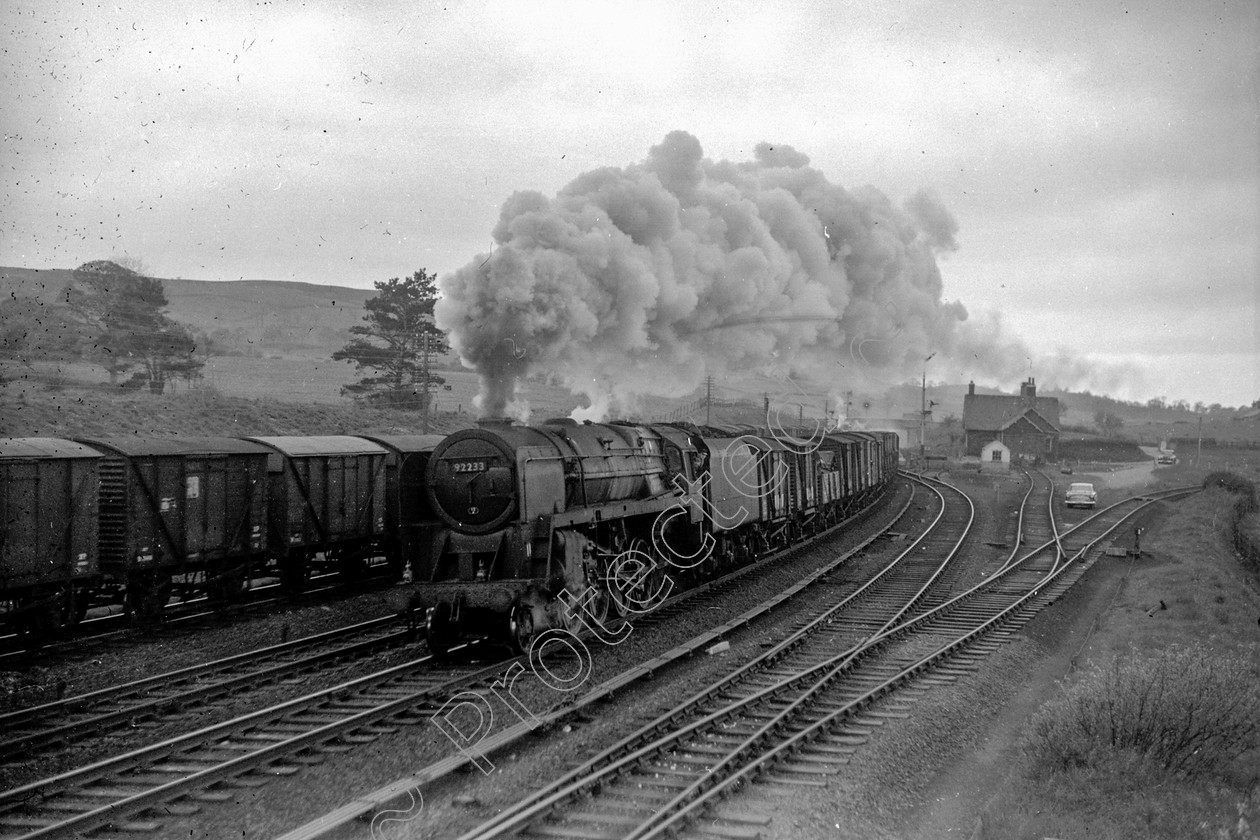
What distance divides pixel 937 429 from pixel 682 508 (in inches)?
3669

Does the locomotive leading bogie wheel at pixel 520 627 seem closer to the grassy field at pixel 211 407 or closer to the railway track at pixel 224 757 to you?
Result: the railway track at pixel 224 757

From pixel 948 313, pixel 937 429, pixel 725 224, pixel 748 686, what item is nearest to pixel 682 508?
pixel 748 686

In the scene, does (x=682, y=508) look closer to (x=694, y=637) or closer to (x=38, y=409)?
(x=694, y=637)

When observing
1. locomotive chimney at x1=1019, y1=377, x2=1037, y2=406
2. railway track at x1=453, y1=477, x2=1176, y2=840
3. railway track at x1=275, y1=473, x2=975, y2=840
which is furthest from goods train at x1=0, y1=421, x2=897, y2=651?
locomotive chimney at x1=1019, y1=377, x2=1037, y2=406

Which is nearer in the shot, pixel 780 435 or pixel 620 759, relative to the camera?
pixel 620 759

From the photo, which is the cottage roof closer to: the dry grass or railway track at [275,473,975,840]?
railway track at [275,473,975,840]

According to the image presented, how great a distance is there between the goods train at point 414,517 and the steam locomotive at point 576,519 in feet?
0.10

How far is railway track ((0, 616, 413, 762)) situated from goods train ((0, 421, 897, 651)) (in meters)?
1.64

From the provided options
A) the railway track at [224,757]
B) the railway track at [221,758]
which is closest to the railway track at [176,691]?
the railway track at [224,757]

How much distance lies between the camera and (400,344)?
134 ft

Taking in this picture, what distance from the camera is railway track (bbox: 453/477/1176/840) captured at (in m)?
7.70

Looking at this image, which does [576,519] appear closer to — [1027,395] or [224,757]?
[224,757]

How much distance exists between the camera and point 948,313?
34.5 meters

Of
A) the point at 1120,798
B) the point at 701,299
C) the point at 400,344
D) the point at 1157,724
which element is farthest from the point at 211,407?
the point at 1120,798
